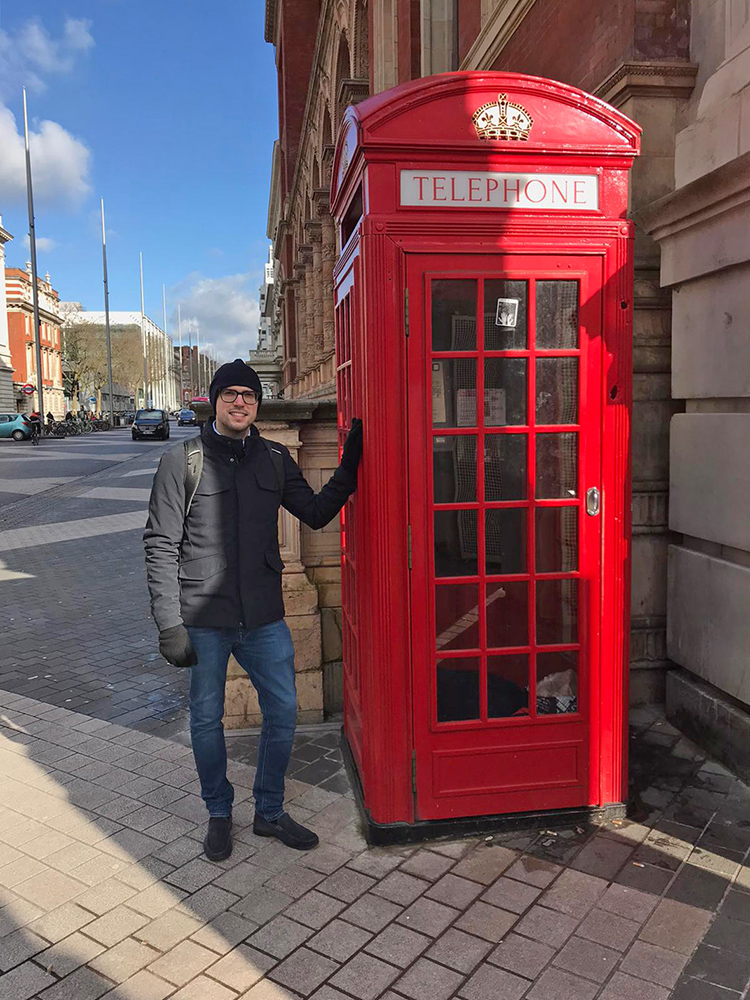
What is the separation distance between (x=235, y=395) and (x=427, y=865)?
2.09 m

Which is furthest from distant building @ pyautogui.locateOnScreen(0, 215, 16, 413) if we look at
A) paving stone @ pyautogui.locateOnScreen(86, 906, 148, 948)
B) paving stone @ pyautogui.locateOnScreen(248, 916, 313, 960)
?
paving stone @ pyautogui.locateOnScreen(248, 916, 313, 960)

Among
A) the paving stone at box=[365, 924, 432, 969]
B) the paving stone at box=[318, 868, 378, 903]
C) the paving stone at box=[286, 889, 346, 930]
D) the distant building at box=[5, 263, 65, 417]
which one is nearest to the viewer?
the paving stone at box=[365, 924, 432, 969]

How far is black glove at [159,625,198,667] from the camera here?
3.25 metres

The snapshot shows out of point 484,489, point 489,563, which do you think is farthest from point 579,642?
point 484,489

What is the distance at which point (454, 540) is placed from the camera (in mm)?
3490

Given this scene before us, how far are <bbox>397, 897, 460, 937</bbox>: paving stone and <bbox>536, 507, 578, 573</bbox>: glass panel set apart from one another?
4.55ft

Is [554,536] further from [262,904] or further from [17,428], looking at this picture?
[17,428]

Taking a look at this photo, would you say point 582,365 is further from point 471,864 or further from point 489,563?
point 471,864

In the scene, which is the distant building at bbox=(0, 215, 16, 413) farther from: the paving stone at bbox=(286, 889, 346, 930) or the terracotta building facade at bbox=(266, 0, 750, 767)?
the paving stone at bbox=(286, 889, 346, 930)

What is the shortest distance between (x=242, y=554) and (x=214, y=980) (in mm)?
1536

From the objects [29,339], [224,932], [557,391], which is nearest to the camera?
[224,932]

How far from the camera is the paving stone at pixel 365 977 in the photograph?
8.77ft

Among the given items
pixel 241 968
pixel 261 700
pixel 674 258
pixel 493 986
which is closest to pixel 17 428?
pixel 674 258

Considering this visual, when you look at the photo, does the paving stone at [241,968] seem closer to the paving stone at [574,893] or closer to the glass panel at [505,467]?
the paving stone at [574,893]
